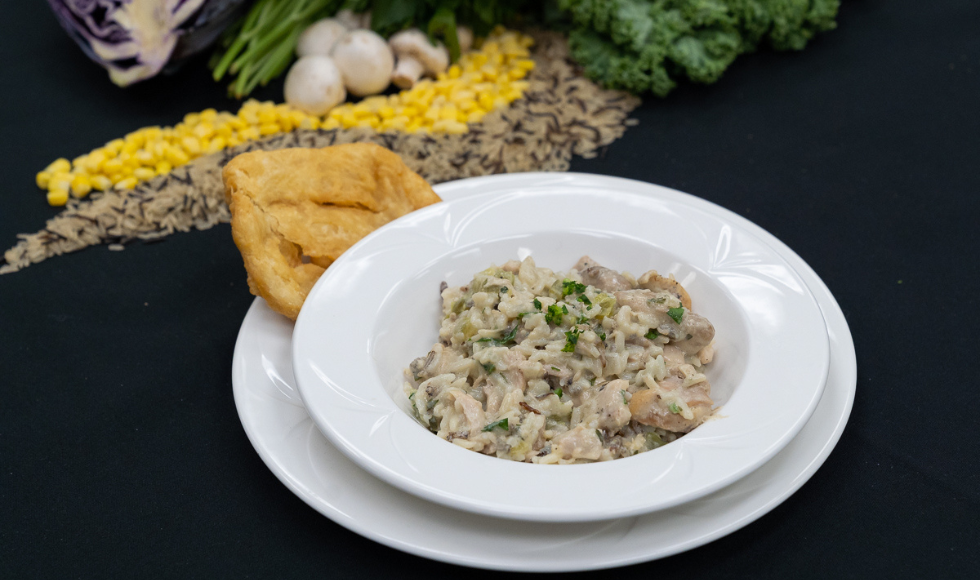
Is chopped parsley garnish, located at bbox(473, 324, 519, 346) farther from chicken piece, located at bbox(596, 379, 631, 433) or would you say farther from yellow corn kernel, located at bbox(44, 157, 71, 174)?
yellow corn kernel, located at bbox(44, 157, 71, 174)

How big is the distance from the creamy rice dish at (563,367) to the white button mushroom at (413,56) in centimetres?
279

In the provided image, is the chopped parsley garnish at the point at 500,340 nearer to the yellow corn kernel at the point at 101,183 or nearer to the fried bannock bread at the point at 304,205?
the fried bannock bread at the point at 304,205

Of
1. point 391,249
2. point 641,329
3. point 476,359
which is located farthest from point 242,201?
point 641,329

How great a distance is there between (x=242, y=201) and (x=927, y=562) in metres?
2.92

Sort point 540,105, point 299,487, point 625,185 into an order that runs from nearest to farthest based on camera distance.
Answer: point 299,487 → point 625,185 → point 540,105

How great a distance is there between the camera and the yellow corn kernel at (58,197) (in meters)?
4.65

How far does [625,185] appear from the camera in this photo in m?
3.72

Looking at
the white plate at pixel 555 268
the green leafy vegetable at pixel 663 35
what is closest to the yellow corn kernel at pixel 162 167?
the white plate at pixel 555 268

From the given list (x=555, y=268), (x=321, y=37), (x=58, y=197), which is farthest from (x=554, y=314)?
(x=321, y=37)

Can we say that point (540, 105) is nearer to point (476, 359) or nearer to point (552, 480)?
point (476, 359)

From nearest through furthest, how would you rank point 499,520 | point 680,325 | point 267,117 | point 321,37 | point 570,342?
point 499,520 → point 570,342 → point 680,325 → point 267,117 → point 321,37

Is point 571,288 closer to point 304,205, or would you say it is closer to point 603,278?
point 603,278

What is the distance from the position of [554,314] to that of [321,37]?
11.6 feet

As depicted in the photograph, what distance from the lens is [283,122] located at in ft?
17.0
